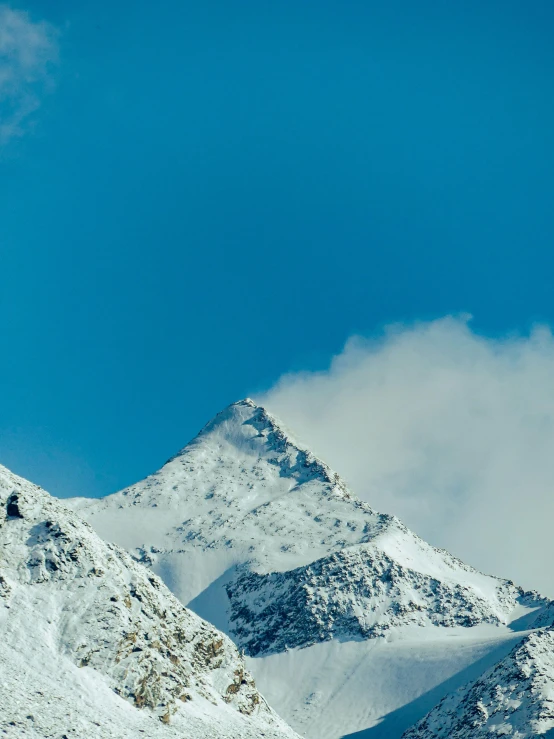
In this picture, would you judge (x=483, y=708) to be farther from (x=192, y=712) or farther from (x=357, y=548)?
(x=357, y=548)

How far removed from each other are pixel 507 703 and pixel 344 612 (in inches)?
2642

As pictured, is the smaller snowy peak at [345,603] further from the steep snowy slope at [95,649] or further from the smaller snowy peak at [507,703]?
the steep snowy slope at [95,649]

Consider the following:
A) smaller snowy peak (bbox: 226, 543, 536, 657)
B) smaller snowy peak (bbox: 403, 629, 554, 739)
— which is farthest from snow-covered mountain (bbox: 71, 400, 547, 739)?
smaller snowy peak (bbox: 403, 629, 554, 739)

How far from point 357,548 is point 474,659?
42.4m

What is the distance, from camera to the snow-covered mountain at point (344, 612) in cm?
14425

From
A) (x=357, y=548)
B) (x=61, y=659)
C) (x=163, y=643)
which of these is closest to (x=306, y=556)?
(x=357, y=548)

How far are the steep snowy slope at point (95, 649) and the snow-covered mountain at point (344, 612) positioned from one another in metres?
60.1

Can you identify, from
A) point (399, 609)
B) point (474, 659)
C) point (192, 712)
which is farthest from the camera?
point (399, 609)

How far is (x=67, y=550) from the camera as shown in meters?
79.3

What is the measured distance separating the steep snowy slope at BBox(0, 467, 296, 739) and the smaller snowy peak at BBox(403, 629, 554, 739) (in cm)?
2977

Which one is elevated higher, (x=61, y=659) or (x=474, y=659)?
(x=474, y=659)

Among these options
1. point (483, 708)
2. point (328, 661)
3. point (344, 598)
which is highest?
point (344, 598)

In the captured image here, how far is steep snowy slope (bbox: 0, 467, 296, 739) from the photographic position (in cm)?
6309

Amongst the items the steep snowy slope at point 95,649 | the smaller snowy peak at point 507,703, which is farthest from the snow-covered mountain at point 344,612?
the steep snowy slope at point 95,649
